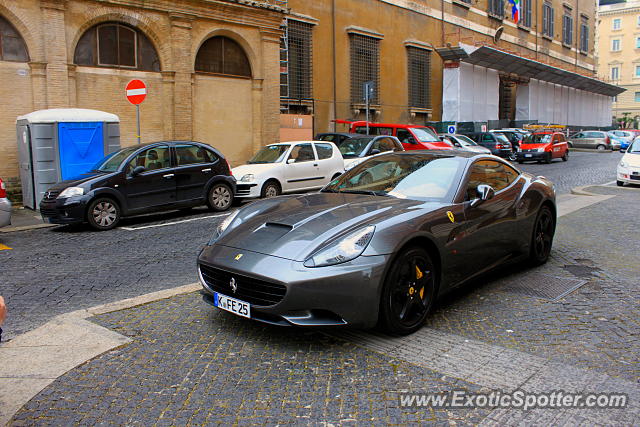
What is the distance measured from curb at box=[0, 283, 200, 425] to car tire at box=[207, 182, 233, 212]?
717 cm

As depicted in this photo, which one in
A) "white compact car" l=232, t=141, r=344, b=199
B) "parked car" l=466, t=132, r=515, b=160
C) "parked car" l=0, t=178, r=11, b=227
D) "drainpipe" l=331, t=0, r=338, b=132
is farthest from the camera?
"parked car" l=466, t=132, r=515, b=160

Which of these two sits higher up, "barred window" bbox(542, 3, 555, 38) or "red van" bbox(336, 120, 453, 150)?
"barred window" bbox(542, 3, 555, 38)

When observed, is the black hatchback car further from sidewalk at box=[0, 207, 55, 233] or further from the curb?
the curb

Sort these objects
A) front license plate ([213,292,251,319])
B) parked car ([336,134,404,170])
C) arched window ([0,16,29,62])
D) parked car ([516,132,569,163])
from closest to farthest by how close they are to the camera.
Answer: front license plate ([213,292,251,319]), arched window ([0,16,29,62]), parked car ([336,134,404,170]), parked car ([516,132,569,163])

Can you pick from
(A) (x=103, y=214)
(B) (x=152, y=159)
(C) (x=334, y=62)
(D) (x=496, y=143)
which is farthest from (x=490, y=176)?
(D) (x=496, y=143)

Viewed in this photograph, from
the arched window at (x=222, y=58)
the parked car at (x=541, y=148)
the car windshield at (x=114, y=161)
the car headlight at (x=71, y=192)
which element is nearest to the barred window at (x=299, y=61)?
the arched window at (x=222, y=58)

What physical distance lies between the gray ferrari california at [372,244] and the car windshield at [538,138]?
23.7 metres

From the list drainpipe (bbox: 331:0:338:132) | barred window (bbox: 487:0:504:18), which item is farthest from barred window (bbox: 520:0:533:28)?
drainpipe (bbox: 331:0:338:132)

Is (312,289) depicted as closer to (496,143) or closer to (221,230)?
(221,230)

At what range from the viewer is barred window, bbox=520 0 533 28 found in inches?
1688

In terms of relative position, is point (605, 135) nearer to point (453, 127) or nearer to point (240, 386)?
point (453, 127)

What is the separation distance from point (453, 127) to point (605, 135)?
54.2 ft

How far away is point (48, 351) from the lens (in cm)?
413

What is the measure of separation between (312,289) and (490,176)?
2756 mm
